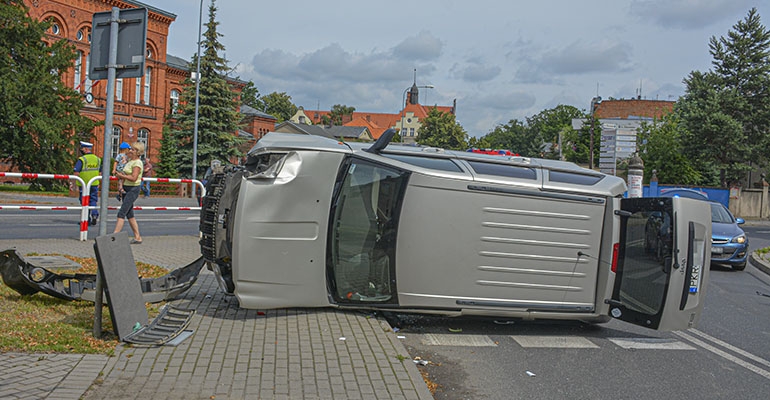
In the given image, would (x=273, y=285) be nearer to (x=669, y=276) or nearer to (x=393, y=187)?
(x=393, y=187)

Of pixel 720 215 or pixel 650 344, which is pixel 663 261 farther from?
pixel 720 215

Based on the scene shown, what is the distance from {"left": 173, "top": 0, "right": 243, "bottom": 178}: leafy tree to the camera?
151 feet

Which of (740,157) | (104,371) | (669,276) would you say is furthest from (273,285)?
(740,157)

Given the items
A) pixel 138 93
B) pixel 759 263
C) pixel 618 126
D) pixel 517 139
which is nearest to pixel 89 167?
pixel 759 263

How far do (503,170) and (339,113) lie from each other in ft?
578

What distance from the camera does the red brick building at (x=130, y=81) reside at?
Result: 50500 millimetres

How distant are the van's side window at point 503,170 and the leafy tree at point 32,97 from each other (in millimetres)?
33877

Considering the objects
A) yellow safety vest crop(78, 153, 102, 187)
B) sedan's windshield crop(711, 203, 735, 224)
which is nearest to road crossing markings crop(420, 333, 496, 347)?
yellow safety vest crop(78, 153, 102, 187)

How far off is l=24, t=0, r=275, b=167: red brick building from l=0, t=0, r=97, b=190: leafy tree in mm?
13573

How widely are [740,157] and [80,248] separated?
48681 mm

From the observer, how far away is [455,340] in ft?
22.1

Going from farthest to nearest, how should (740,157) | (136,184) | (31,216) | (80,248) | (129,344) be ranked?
1. (740,157)
2. (31,216)
3. (136,184)
4. (80,248)
5. (129,344)

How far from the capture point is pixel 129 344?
17.7 ft

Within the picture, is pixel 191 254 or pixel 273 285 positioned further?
pixel 191 254
